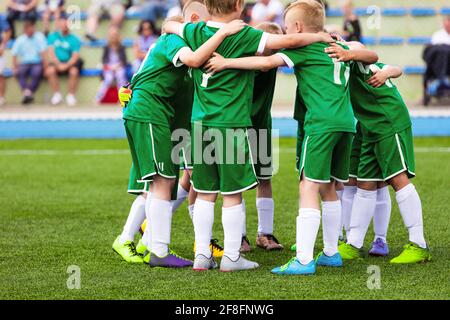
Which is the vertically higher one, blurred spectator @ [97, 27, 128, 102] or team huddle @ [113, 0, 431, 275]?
team huddle @ [113, 0, 431, 275]

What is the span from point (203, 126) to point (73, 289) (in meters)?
1.25

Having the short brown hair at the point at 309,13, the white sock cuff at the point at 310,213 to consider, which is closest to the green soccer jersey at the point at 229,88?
the short brown hair at the point at 309,13

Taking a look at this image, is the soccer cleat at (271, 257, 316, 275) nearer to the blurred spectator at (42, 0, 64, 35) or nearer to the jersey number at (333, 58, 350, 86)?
the jersey number at (333, 58, 350, 86)

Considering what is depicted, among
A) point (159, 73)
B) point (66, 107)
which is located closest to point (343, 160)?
point (159, 73)

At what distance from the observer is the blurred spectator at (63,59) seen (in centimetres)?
1766

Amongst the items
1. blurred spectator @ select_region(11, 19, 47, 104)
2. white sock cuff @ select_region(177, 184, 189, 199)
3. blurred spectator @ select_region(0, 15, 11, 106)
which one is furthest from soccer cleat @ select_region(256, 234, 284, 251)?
blurred spectator @ select_region(0, 15, 11, 106)

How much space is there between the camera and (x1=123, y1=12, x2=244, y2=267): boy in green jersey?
5.97m

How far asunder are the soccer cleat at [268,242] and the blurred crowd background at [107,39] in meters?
10.6

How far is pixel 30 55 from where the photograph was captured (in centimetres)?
1766

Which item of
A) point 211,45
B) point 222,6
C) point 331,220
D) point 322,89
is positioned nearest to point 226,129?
point 211,45

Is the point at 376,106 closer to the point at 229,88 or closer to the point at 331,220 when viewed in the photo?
the point at 331,220

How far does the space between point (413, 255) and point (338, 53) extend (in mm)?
1387

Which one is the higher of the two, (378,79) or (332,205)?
(378,79)

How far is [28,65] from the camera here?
17.7 metres
